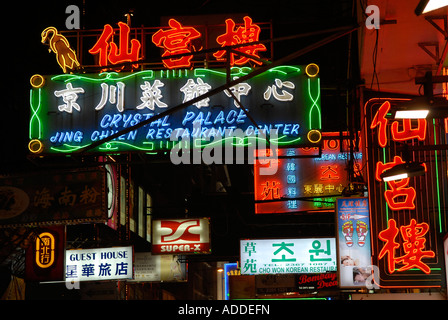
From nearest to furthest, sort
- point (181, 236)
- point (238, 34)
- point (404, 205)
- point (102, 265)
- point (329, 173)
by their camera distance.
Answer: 1. point (404, 205)
2. point (238, 34)
3. point (102, 265)
4. point (329, 173)
5. point (181, 236)

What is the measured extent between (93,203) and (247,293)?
14083mm

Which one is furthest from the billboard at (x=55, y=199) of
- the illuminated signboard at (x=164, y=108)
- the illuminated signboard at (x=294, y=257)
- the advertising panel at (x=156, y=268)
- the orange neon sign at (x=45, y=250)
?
the advertising panel at (x=156, y=268)

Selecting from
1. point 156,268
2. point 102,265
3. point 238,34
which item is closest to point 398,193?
point 238,34

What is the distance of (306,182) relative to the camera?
61.0ft

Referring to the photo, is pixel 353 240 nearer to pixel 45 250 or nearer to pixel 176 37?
pixel 176 37

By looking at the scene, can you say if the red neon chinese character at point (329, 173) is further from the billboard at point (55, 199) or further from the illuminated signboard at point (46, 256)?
the billboard at point (55, 199)

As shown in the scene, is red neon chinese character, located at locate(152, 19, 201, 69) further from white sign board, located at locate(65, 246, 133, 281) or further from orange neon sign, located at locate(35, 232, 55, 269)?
white sign board, located at locate(65, 246, 133, 281)

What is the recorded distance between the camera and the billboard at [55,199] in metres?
12.5

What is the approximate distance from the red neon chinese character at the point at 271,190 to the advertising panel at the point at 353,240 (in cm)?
454

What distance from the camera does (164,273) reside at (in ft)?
68.0

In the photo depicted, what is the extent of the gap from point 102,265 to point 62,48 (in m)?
6.65

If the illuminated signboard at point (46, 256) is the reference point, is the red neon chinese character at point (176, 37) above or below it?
above
